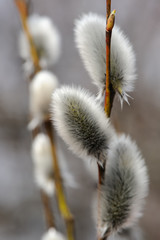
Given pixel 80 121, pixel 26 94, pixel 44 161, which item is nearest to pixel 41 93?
pixel 44 161

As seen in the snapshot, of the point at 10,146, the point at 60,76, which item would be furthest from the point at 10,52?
the point at 10,146

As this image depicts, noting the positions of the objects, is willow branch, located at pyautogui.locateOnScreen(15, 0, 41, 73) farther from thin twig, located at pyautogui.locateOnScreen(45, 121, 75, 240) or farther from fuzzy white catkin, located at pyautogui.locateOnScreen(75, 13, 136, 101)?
fuzzy white catkin, located at pyautogui.locateOnScreen(75, 13, 136, 101)

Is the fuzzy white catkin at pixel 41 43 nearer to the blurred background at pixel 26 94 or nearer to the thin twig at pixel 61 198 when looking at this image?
the thin twig at pixel 61 198

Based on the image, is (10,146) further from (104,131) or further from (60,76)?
(104,131)

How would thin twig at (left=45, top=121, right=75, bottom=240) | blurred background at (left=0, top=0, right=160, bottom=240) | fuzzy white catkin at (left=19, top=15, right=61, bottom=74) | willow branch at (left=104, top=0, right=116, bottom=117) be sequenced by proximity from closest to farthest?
willow branch at (left=104, top=0, right=116, bottom=117)
thin twig at (left=45, top=121, right=75, bottom=240)
fuzzy white catkin at (left=19, top=15, right=61, bottom=74)
blurred background at (left=0, top=0, right=160, bottom=240)

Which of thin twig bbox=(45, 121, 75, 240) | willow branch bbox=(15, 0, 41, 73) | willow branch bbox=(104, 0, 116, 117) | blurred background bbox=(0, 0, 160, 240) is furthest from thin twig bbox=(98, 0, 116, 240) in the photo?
blurred background bbox=(0, 0, 160, 240)

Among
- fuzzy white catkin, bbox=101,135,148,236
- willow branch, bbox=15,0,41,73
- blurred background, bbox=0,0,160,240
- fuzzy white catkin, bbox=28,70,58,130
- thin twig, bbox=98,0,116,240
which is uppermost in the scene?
blurred background, bbox=0,0,160,240

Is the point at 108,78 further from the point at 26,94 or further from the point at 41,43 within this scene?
the point at 26,94
